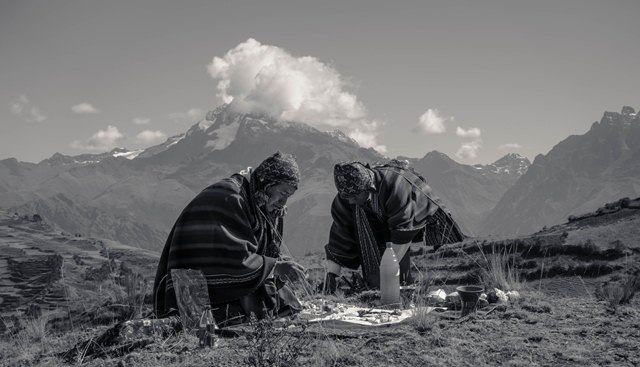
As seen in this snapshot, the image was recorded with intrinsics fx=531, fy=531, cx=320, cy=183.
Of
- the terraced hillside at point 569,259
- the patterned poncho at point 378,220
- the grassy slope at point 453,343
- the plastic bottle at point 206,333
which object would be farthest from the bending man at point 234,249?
the terraced hillside at point 569,259

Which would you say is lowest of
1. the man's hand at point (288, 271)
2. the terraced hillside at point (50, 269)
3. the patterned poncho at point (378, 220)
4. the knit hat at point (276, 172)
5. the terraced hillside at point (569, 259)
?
the terraced hillside at point (50, 269)

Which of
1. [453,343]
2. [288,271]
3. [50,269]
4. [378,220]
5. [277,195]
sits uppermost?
[277,195]

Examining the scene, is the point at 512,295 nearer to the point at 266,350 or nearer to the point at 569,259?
the point at 266,350

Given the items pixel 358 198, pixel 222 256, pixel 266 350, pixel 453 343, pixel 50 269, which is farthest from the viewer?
pixel 50 269

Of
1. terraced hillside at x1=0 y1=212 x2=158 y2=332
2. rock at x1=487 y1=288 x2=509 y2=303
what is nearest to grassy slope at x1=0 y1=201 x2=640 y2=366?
rock at x1=487 y1=288 x2=509 y2=303

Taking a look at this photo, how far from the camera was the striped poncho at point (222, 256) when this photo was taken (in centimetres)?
476

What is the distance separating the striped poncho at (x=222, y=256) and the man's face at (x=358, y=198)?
1661mm

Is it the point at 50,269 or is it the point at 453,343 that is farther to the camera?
the point at 50,269

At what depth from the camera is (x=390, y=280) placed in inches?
205

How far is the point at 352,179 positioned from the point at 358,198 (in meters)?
0.32

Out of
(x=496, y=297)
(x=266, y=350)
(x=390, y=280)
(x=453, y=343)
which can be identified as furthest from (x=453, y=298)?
(x=266, y=350)

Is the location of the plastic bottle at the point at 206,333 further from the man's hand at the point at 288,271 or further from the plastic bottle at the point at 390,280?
the plastic bottle at the point at 390,280

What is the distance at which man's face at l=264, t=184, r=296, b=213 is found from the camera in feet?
17.4

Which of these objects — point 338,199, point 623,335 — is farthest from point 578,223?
point 623,335
